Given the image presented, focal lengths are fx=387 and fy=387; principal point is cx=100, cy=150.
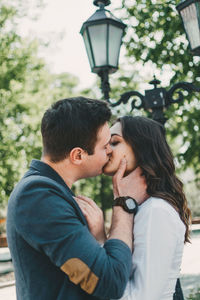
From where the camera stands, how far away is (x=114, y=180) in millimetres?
2578

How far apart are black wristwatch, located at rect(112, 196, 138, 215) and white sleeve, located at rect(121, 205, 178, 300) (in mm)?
92

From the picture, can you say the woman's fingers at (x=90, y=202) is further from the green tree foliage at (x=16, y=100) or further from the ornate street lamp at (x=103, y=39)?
the green tree foliage at (x=16, y=100)

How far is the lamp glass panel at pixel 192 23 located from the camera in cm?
467

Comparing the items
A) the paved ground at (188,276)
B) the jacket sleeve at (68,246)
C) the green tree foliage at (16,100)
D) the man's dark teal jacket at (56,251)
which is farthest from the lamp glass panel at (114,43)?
the green tree foliage at (16,100)

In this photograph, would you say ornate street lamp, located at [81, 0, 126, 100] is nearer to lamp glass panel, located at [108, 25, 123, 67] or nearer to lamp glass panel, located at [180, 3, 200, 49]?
lamp glass panel, located at [108, 25, 123, 67]

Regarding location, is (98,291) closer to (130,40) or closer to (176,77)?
(176,77)

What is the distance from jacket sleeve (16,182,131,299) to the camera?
5.39 ft

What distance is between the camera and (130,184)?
2.56 m

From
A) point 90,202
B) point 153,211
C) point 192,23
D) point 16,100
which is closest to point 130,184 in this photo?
point 153,211

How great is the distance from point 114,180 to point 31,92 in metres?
13.5

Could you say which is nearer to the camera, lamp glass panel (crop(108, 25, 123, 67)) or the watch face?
the watch face

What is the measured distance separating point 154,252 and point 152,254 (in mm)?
15

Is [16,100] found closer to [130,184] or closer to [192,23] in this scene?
[192,23]

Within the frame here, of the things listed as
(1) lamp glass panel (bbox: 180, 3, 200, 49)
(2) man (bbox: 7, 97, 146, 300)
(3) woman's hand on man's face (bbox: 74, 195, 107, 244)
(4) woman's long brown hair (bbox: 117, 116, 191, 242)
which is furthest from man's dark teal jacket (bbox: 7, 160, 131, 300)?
(1) lamp glass panel (bbox: 180, 3, 200, 49)
